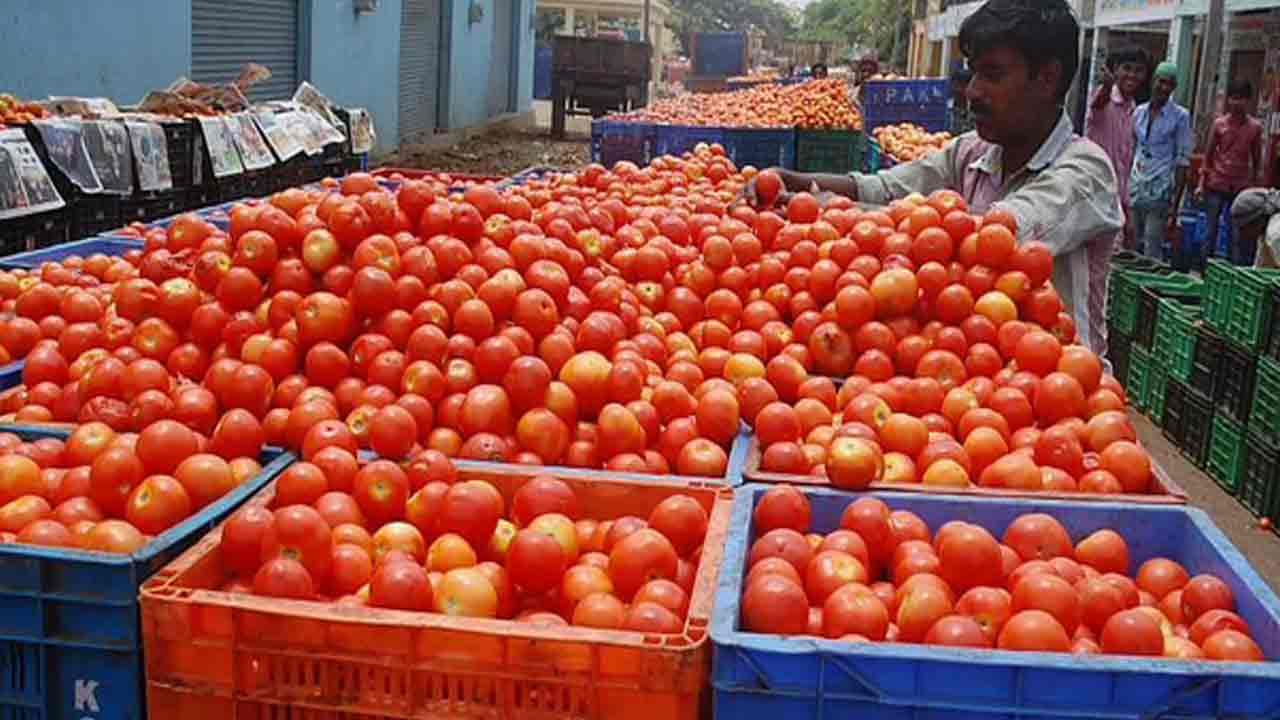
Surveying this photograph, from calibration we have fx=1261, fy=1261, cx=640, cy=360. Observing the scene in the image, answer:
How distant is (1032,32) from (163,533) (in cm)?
301

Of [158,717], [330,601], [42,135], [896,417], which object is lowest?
[158,717]

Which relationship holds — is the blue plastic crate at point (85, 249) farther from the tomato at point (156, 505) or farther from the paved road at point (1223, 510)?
the paved road at point (1223, 510)

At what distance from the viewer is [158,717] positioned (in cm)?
229

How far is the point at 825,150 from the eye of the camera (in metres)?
12.7

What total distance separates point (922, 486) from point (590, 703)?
112 cm

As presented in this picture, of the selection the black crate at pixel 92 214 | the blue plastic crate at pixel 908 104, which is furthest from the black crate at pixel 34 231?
the blue plastic crate at pixel 908 104

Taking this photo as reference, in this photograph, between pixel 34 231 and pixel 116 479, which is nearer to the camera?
pixel 116 479

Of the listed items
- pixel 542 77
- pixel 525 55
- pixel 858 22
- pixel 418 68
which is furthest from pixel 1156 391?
pixel 858 22

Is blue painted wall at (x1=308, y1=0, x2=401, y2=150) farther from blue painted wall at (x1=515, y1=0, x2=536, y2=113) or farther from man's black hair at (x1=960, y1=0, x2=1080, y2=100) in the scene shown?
man's black hair at (x1=960, y1=0, x2=1080, y2=100)

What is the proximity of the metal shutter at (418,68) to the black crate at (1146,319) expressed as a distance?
1640cm

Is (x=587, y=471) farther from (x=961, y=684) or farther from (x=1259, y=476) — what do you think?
(x=1259, y=476)

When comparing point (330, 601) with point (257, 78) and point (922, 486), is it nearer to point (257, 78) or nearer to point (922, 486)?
point (922, 486)

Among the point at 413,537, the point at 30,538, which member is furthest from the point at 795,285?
the point at 30,538

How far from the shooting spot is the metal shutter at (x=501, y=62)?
30.7m
